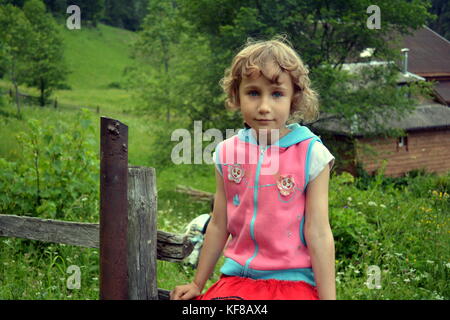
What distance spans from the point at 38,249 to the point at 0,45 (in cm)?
452

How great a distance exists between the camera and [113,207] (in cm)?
223

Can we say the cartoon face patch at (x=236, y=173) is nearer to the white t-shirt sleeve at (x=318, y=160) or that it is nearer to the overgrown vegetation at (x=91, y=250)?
the white t-shirt sleeve at (x=318, y=160)

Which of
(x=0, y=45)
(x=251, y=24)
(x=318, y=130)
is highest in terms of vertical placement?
(x=251, y=24)

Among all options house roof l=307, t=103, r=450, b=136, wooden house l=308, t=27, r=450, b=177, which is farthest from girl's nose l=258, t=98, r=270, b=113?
house roof l=307, t=103, r=450, b=136

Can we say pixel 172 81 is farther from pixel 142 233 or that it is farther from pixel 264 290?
pixel 264 290

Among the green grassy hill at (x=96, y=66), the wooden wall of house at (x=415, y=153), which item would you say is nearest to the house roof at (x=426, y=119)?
the wooden wall of house at (x=415, y=153)

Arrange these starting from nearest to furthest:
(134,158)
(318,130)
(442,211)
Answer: (442,211) → (318,130) → (134,158)

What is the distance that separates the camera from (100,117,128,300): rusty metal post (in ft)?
7.22

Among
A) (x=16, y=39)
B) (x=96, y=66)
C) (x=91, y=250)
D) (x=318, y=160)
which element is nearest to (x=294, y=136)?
(x=318, y=160)

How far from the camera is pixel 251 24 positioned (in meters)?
16.4

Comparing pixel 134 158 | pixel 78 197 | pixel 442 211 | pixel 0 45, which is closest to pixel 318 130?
pixel 134 158

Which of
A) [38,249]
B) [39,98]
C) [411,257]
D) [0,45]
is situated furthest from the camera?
[39,98]

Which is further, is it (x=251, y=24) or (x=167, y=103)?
(x=167, y=103)
